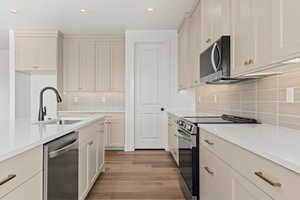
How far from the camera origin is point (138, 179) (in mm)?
3576

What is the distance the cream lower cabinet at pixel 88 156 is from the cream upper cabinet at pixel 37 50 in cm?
272

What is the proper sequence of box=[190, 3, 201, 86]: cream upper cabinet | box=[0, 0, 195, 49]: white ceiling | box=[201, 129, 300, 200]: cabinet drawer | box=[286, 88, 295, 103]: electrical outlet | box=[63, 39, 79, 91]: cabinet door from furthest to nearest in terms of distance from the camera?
box=[63, 39, 79, 91]: cabinet door < box=[0, 0, 195, 49]: white ceiling < box=[190, 3, 201, 86]: cream upper cabinet < box=[286, 88, 295, 103]: electrical outlet < box=[201, 129, 300, 200]: cabinet drawer

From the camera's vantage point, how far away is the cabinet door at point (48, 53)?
5.49 m

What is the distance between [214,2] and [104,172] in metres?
2.79

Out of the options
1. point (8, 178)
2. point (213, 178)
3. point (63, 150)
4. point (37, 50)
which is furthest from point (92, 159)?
point (37, 50)

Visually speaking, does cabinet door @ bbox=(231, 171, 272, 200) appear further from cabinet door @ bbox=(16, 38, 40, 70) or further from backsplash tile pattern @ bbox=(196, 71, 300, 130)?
cabinet door @ bbox=(16, 38, 40, 70)

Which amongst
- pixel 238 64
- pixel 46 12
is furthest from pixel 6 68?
pixel 238 64

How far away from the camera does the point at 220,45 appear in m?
2.25

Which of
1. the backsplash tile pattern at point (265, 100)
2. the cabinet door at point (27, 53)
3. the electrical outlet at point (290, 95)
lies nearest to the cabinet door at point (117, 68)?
the cabinet door at point (27, 53)

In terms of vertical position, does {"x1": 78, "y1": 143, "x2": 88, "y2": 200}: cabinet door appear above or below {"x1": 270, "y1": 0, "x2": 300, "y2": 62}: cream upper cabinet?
below

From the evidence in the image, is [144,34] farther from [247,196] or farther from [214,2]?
[247,196]

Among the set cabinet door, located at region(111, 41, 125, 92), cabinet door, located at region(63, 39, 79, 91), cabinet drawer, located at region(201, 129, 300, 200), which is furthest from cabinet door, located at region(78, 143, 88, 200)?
cabinet door, located at region(63, 39, 79, 91)

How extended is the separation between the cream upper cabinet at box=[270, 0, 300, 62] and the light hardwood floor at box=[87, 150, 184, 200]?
2.06 meters

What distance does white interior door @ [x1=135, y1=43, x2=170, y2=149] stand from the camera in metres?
5.63
